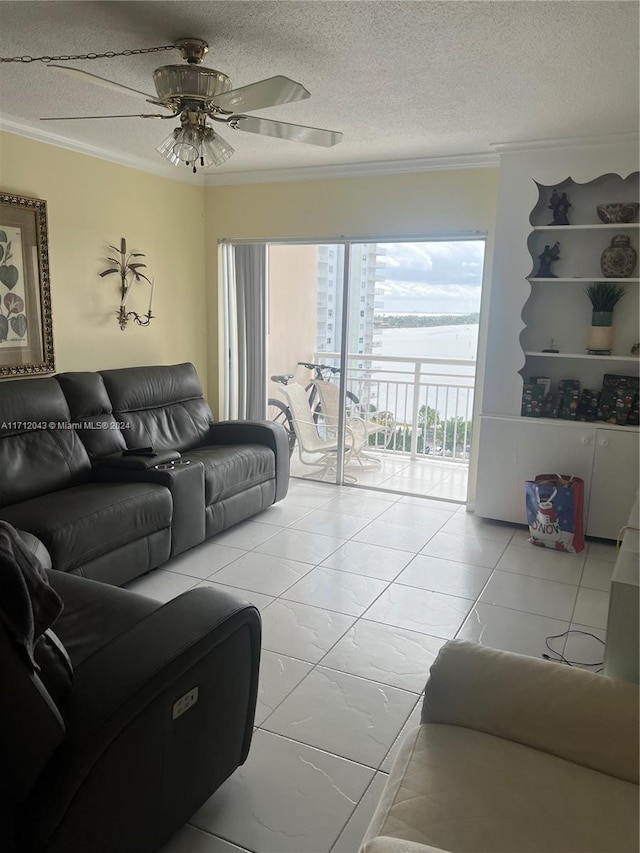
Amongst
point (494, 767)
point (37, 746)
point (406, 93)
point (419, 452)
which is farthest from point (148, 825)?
point (419, 452)

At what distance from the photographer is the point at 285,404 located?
5812mm

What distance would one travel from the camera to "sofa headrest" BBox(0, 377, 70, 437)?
3.24m

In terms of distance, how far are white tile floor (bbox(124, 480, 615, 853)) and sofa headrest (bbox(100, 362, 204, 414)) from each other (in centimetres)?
106

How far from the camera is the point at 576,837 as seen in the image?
1.20 m

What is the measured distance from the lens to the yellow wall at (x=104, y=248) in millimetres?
3955

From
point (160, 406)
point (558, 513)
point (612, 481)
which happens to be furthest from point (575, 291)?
point (160, 406)

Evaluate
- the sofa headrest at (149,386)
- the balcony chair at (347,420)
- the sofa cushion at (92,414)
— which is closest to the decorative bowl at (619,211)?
the balcony chair at (347,420)

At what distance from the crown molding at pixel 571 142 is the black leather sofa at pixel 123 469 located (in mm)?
2376

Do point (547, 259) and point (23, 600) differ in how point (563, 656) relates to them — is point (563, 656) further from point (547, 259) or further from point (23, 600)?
point (547, 259)

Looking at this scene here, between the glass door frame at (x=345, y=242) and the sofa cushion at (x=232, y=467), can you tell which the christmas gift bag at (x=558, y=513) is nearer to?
the glass door frame at (x=345, y=242)

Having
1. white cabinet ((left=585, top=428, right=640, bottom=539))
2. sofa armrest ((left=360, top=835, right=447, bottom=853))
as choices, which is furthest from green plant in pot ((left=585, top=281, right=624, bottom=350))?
sofa armrest ((left=360, top=835, right=447, bottom=853))

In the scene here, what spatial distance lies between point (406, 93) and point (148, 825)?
3043 mm

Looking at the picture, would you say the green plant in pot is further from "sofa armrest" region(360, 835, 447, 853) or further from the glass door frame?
"sofa armrest" region(360, 835, 447, 853)

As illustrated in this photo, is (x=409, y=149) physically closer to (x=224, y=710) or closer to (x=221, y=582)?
(x=221, y=582)
